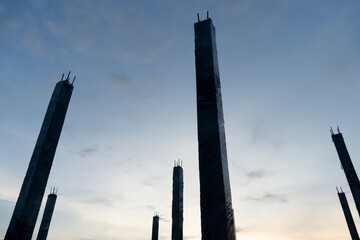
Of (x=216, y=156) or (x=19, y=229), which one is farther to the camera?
(x=19, y=229)

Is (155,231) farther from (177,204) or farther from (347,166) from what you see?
(347,166)

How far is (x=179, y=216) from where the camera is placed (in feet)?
56.2

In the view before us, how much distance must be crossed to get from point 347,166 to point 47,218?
2214cm

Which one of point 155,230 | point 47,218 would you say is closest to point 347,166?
point 155,230

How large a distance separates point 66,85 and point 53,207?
49.4 feet

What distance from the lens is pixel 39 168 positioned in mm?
8125

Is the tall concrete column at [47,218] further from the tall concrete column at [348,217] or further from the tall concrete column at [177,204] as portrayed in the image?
the tall concrete column at [348,217]

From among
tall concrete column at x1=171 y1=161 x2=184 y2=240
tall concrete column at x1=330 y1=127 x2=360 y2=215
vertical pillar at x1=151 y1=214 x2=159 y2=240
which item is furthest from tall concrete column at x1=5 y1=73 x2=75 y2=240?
vertical pillar at x1=151 y1=214 x2=159 y2=240

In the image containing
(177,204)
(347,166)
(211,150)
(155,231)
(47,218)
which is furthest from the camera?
(155,231)

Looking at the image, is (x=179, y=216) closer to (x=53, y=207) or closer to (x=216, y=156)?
(x=53, y=207)

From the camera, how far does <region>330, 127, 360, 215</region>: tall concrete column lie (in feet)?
46.7

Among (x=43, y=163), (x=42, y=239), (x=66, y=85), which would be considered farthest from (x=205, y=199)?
(x=42, y=239)

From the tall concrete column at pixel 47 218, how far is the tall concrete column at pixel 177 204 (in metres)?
10.4

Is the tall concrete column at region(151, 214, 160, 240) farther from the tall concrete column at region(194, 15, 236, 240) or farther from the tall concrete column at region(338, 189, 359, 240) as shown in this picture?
the tall concrete column at region(194, 15, 236, 240)
